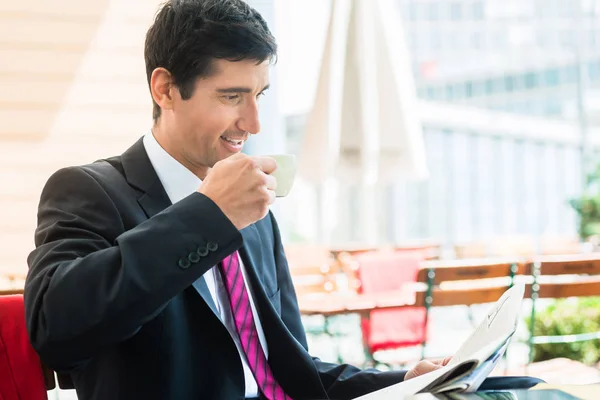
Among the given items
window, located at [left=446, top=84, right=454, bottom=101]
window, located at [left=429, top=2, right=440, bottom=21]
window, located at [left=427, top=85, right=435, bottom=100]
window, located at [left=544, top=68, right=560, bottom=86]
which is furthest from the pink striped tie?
window, located at [left=429, top=2, right=440, bottom=21]

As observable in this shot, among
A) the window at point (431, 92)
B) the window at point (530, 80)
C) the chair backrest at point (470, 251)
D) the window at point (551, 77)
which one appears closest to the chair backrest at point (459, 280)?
the chair backrest at point (470, 251)

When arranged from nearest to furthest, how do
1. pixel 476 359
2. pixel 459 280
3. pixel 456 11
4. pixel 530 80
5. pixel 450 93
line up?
pixel 476 359 → pixel 459 280 → pixel 530 80 → pixel 450 93 → pixel 456 11

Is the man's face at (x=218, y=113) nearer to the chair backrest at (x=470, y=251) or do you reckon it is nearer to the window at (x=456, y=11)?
the chair backrest at (x=470, y=251)

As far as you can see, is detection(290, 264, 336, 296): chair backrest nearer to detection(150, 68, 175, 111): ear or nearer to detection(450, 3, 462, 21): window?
detection(150, 68, 175, 111): ear

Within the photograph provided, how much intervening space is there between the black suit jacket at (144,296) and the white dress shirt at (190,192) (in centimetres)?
2

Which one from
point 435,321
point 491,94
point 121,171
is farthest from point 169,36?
point 491,94

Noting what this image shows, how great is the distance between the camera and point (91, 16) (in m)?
4.93

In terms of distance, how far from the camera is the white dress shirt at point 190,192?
1340 millimetres

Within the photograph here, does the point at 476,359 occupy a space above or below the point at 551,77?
below

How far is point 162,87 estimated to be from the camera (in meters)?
1.42

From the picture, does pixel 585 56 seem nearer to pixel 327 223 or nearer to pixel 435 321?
pixel 327 223

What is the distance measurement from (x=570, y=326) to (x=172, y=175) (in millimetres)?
4423

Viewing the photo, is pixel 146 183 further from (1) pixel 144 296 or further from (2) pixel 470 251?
(2) pixel 470 251

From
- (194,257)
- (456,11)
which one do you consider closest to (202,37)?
(194,257)
